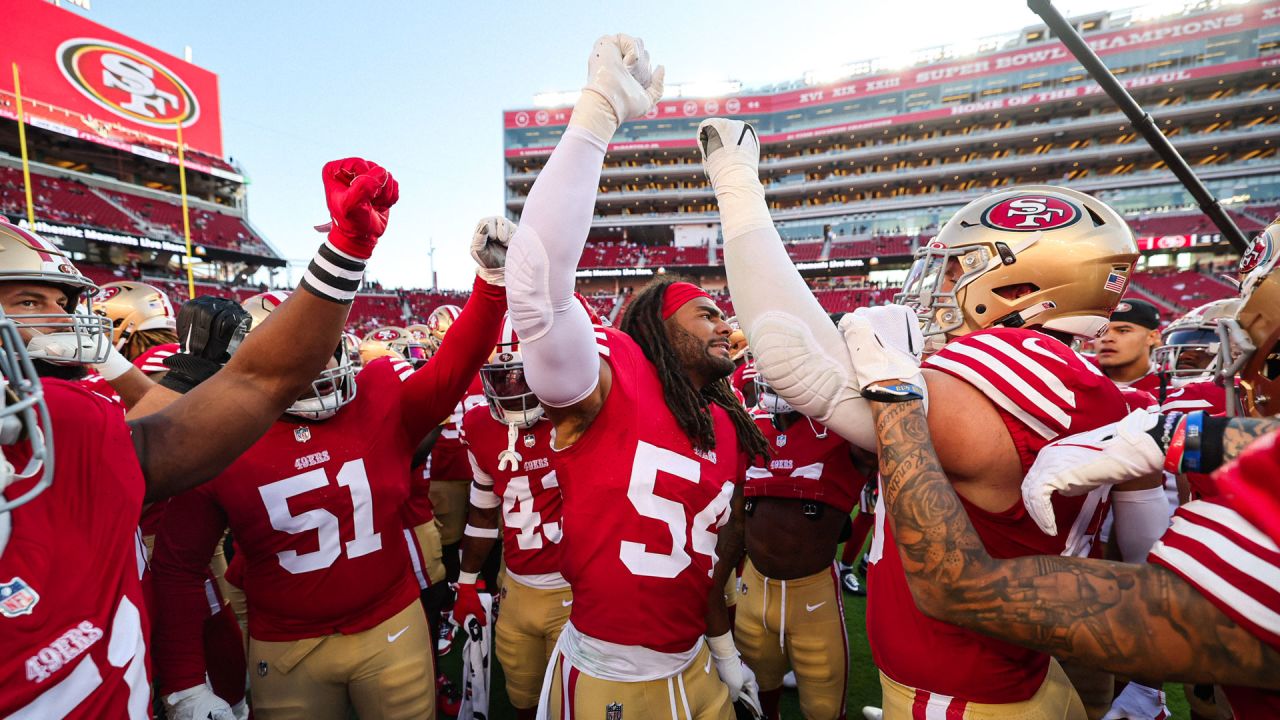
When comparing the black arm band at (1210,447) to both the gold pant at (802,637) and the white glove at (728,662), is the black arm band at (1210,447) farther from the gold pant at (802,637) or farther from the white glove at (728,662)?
the gold pant at (802,637)

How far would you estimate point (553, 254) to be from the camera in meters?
1.36

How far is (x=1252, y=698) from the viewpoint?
106cm

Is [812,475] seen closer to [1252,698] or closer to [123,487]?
[1252,698]

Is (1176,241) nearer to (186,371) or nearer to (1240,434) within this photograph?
(1240,434)

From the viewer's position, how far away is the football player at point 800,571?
296 cm

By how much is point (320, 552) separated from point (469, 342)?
1031 millimetres

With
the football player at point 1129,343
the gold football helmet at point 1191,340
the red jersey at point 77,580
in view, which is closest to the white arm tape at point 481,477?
the red jersey at point 77,580

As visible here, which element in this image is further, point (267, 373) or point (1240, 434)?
point (267, 373)

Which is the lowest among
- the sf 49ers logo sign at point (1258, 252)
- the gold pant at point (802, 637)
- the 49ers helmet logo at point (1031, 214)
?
the gold pant at point (802, 637)

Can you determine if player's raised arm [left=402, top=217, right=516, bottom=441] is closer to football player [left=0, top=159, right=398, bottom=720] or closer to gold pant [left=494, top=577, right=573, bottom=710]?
football player [left=0, top=159, right=398, bottom=720]

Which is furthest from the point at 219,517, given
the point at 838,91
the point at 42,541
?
the point at 838,91

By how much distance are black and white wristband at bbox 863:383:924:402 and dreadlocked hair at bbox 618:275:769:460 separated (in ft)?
2.72

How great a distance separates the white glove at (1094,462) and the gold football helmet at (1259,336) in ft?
2.02

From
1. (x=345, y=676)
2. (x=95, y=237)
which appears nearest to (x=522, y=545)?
(x=345, y=676)
